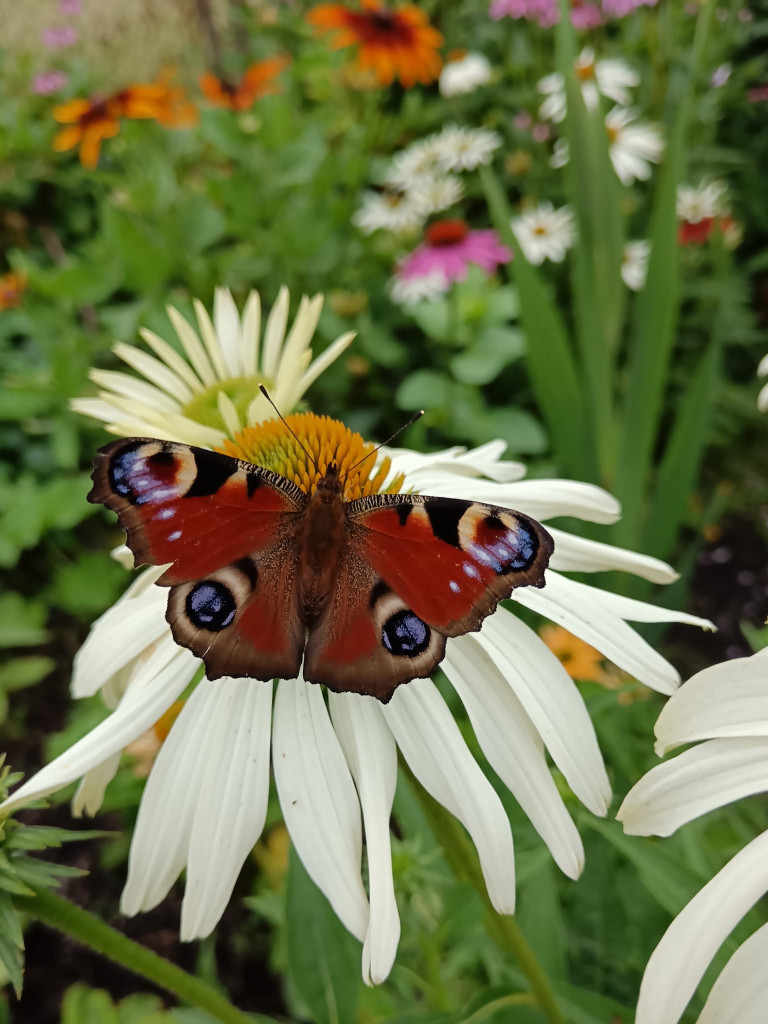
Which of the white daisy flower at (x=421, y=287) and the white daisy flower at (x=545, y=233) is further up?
the white daisy flower at (x=545, y=233)

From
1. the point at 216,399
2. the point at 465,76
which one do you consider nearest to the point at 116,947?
the point at 216,399

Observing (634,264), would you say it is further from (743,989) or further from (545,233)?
(743,989)

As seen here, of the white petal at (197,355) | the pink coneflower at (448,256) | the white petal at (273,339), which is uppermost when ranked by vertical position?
the pink coneflower at (448,256)

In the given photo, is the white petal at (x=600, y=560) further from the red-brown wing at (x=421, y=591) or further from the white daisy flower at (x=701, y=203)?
the white daisy flower at (x=701, y=203)

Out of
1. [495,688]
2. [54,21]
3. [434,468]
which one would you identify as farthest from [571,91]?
[54,21]

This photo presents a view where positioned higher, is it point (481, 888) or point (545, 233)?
point (545, 233)

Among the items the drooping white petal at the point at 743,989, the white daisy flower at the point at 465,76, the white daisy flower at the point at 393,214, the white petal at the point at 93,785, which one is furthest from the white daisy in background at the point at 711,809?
the white daisy flower at the point at 465,76

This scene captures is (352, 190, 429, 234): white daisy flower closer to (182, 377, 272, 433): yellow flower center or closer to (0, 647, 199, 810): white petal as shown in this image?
(182, 377, 272, 433): yellow flower center

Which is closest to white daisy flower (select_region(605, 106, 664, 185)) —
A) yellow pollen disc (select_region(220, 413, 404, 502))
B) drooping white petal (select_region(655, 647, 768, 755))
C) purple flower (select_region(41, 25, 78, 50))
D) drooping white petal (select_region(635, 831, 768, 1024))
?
yellow pollen disc (select_region(220, 413, 404, 502))
